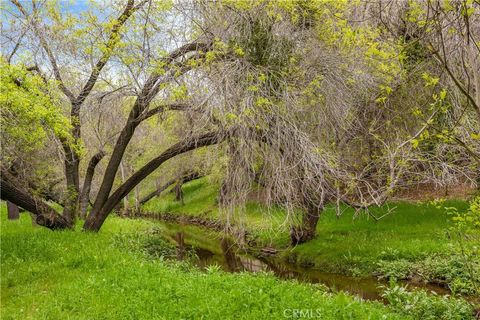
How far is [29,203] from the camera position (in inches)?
421

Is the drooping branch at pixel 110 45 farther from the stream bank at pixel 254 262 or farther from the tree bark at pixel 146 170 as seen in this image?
the stream bank at pixel 254 262

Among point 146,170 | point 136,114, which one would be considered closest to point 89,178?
point 146,170

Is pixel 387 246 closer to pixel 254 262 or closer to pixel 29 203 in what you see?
pixel 254 262

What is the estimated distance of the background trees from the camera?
9290mm

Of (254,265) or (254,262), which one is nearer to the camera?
(254,265)

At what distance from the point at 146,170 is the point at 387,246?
7.59 metres

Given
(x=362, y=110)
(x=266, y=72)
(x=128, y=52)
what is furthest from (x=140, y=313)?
(x=362, y=110)

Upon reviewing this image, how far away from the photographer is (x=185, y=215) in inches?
1078

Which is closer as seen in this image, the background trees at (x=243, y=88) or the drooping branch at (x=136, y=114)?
the background trees at (x=243, y=88)

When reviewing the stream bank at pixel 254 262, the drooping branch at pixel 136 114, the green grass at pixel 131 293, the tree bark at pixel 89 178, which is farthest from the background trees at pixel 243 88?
the stream bank at pixel 254 262

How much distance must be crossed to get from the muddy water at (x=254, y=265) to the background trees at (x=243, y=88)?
2159 mm

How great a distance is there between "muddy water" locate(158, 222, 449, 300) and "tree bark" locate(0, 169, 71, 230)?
447cm

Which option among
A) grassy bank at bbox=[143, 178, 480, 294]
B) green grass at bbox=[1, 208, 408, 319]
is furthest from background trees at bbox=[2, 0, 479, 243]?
green grass at bbox=[1, 208, 408, 319]

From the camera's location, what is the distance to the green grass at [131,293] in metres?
6.81
